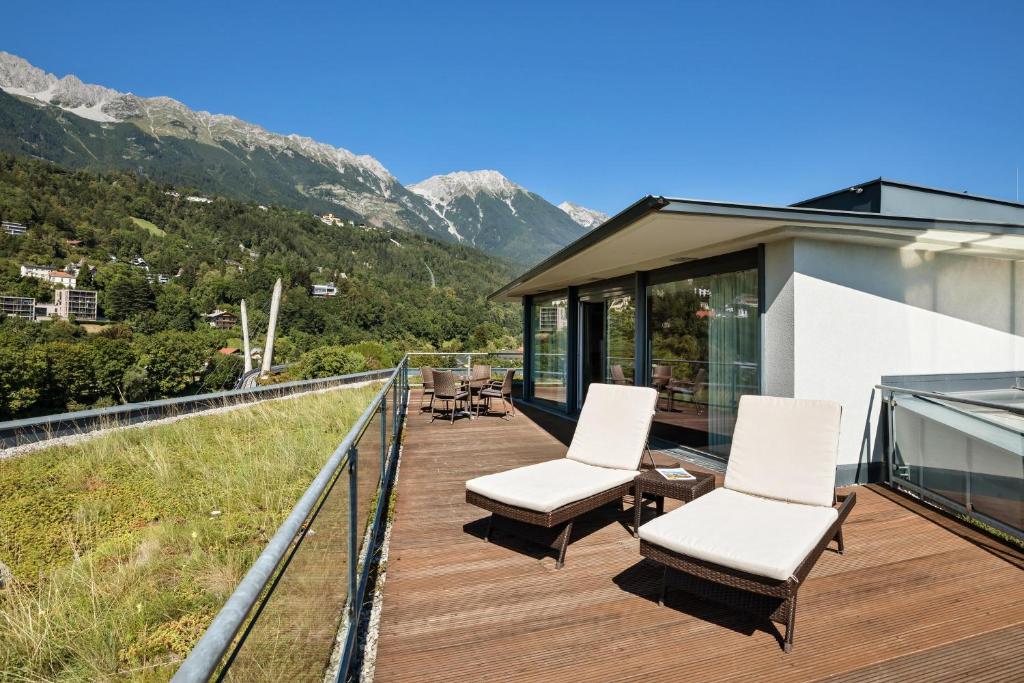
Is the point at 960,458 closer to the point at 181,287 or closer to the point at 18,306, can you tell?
the point at 18,306

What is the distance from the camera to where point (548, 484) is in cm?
359

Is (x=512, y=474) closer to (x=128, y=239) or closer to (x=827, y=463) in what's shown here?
(x=827, y=463)

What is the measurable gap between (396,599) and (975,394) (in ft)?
21.1

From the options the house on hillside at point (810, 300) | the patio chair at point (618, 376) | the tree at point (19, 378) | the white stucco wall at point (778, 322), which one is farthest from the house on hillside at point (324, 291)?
the white stucco wall at point (778, 322)

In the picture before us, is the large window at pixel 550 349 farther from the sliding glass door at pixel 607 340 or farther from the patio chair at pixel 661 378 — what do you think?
the patio chair at pixel 661 378

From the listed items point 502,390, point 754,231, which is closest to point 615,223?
point 754,231

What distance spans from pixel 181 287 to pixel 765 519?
59.7m

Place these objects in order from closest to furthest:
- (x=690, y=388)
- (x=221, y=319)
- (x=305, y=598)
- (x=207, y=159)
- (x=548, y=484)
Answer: (x=305, y=598) → (x=548, y=484) → (x=690, y=388) → (x=221, y=319) → (x=207, y=159)

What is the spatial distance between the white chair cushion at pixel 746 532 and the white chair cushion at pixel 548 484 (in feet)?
2.13

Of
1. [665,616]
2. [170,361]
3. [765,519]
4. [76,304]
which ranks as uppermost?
[76,304]

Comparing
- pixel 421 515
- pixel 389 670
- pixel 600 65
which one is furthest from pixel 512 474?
pixel 600 65

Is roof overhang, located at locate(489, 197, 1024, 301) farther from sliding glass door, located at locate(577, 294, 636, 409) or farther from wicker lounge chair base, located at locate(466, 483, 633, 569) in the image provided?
wicker lounge chair base, located at locate(466, 483, 633, 569)

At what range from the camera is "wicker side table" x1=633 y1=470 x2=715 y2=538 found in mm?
3541

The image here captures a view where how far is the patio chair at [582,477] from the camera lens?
3293 millimetres
